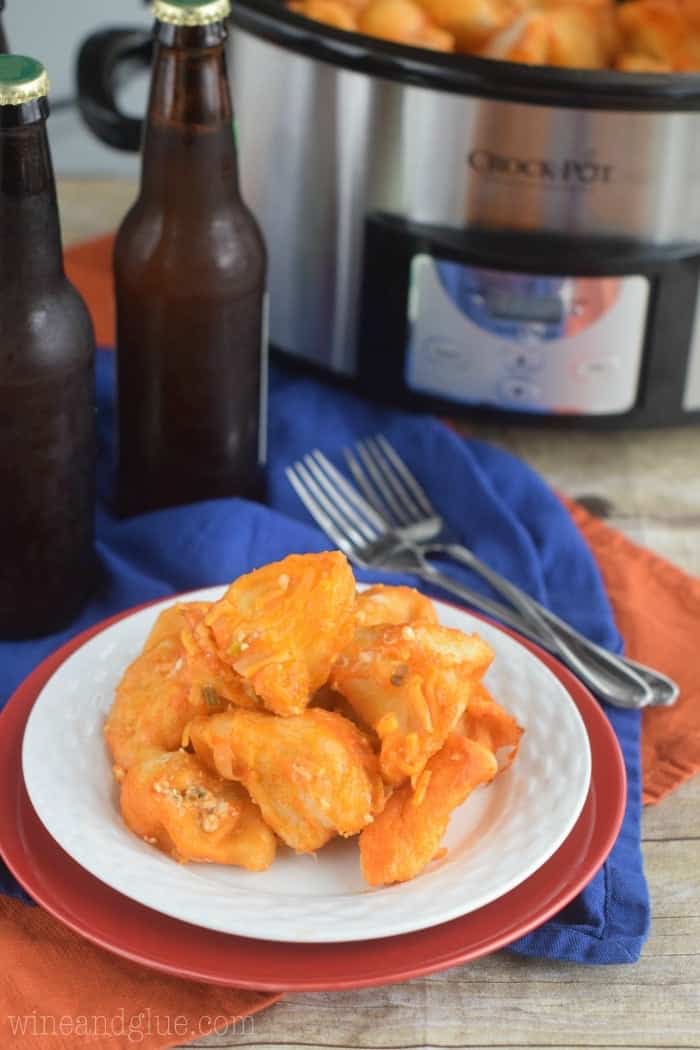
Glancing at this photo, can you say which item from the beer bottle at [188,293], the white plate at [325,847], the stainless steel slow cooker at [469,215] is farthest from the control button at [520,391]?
the white plate at [325,847]

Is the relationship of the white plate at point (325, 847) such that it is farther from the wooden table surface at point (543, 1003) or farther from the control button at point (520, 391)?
the control button at point (520, 391)

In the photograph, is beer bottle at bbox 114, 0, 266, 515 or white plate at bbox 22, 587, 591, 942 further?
beer bottle at bbox 114, 0, 266, 515


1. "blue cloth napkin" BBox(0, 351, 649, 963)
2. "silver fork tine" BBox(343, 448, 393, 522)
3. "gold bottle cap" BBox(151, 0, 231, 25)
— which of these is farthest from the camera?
"silver fork tine" BBox(343, 448, 393, 522)

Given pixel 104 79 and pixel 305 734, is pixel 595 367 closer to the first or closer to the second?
pixel 104 79

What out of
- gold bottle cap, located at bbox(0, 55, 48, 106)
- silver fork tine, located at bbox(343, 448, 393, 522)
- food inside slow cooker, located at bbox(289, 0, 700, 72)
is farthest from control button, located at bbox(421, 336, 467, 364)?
gold bottle cap, located at bbox(0, 55, 48, 106)

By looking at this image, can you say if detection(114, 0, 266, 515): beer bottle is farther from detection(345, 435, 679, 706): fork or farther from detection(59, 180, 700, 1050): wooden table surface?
detection(59, 180, 700, 1050): wooden table surface

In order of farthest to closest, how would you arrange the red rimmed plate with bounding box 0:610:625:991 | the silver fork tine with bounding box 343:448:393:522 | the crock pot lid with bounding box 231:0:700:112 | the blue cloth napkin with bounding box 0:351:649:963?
the silver fork tine with bounding box 343:448:393:522
the crock pot lid with bounding box 231:0:700:112
the blue cloth napkin with bounding box 0:351:649:963
the red rimmed plate with bounding box 0:610:625:991

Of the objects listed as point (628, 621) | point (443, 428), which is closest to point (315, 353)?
point (443, 428)

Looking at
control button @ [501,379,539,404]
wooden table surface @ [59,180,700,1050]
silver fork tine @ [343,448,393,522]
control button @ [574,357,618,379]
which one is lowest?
wooden table surface @ [59,180,700,1050]

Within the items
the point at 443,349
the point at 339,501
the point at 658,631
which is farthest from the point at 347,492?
the point at 658,631
